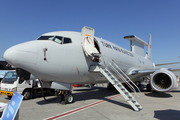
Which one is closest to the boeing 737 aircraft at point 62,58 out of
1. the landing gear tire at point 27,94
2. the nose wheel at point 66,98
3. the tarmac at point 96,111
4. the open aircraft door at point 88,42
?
the open aircraft door at point 88,42

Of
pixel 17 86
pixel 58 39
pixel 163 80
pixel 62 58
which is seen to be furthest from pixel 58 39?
pixel 163 80

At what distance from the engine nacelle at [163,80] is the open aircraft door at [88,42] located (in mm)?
5522

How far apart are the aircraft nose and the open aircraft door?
2.46 metres

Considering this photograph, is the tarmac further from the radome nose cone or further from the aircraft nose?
the radome nose cone

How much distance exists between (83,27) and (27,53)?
3.31 meters

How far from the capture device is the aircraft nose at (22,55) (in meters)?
5.46

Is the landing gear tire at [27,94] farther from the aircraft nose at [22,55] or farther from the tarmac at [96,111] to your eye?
the aircraft nose at [22,55]

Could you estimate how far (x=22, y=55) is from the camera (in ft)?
18.3

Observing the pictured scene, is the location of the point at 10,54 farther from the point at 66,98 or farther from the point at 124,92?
the point at 124,92

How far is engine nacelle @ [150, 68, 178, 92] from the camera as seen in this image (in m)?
9.45

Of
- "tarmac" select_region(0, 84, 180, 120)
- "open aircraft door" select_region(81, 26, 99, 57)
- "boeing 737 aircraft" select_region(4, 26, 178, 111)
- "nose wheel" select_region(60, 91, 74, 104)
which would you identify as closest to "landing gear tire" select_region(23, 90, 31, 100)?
"tarmac" select_region(0, 84, 180, 120)

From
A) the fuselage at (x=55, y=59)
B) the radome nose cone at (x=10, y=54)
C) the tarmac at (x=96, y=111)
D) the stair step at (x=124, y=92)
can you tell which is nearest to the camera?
the tarmac at (x=96, y=111)

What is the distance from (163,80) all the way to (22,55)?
9960mm

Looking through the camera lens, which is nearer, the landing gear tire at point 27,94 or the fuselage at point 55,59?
the fuselage at point 55,59
